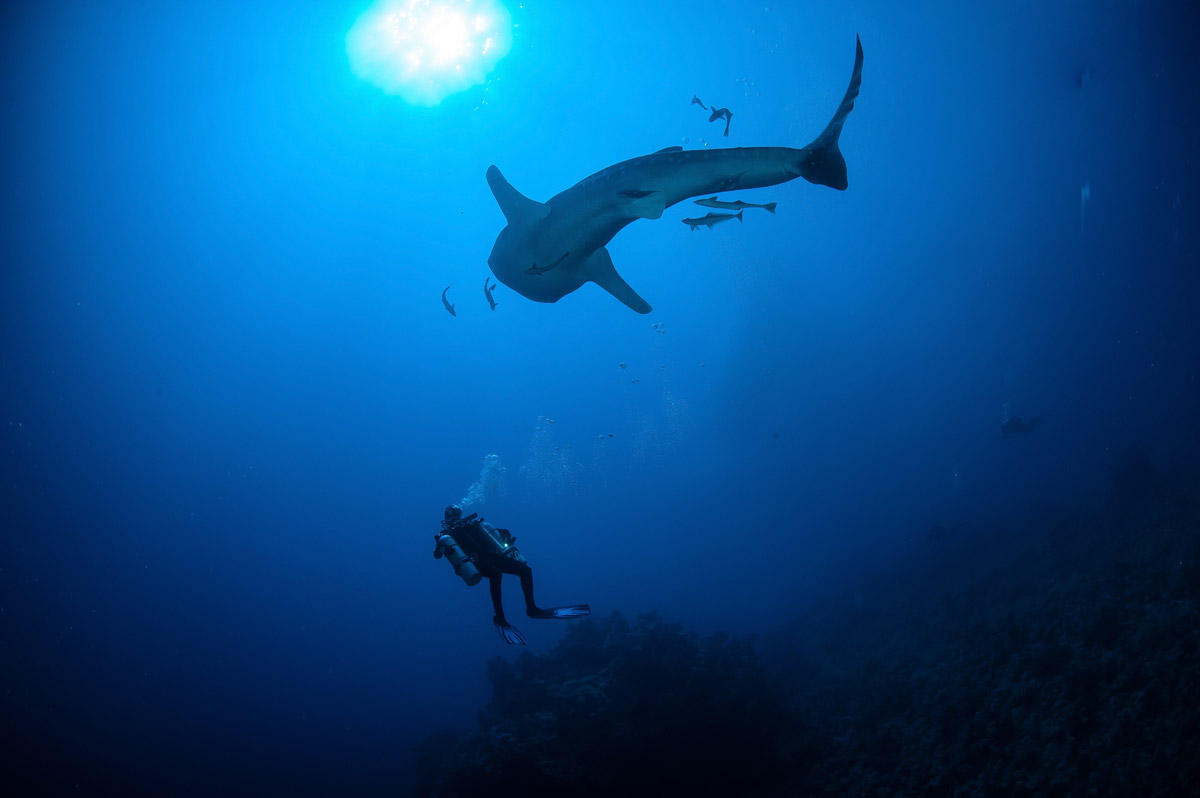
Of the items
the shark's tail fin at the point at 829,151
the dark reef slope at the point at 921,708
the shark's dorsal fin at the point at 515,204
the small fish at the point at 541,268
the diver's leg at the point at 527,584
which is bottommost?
the dark reef slope at the point at 921,708

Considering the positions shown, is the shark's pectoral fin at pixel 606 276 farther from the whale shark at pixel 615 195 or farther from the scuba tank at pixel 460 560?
the scuba tank at pixel 460 560

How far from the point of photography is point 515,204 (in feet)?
15.6

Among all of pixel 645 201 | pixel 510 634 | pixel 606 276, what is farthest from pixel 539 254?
pixel 510 634

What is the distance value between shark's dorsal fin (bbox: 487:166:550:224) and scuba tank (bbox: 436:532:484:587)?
152 inches

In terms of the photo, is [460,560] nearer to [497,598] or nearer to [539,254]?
[497,598]

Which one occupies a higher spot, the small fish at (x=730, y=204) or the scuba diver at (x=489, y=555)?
the small fish at (x=730, y=204)

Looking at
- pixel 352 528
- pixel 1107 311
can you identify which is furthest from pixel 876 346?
pixel 352 528

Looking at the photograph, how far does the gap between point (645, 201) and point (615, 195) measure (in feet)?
0.91

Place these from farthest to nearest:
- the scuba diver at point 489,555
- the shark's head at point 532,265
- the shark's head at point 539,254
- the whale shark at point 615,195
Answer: the scuba diver at point 489,555 < the shark's head at point 532,265 < the shark's head at point 539,254 < the whale shark at point 615,195

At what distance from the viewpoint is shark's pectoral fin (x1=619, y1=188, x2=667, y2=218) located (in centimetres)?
386

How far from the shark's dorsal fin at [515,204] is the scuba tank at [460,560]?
387 cm

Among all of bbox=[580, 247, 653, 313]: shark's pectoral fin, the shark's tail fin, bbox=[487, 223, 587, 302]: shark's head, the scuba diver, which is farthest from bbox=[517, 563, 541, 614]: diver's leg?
the shark's tail fin

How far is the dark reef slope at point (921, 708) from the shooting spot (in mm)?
6766

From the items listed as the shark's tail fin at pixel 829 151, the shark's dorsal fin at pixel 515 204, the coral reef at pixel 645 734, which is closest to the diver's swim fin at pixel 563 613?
the shark's dorsal fin at pixel 515 204
